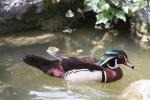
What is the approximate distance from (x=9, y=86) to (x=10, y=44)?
1448 millimetres

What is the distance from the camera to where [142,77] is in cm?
649

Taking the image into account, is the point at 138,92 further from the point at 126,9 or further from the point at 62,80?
the point at 126,9

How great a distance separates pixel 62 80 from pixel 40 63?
1.27ft

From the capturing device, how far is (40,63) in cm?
649

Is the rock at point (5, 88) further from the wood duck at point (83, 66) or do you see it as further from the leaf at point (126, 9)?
the leaf at point (126, 9)

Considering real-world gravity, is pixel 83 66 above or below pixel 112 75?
above

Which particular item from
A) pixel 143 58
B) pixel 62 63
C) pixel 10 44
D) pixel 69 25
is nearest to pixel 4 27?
pixel 10 44

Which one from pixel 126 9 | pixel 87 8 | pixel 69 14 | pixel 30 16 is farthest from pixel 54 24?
pixel 126 9

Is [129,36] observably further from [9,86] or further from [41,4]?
[9,86]

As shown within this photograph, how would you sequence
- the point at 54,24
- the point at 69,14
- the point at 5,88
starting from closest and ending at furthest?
the point at 5,88 → the point at 69,14 → the point at 54,24

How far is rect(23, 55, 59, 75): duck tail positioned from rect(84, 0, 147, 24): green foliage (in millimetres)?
1406

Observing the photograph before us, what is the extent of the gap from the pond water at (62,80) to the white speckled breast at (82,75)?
7 centimetres

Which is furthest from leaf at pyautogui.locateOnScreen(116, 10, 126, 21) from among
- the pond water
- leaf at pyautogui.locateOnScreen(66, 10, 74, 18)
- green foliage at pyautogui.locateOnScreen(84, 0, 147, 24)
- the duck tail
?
the duck tail

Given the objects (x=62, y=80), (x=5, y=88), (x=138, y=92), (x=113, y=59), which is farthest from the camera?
(x=113, y=59)
